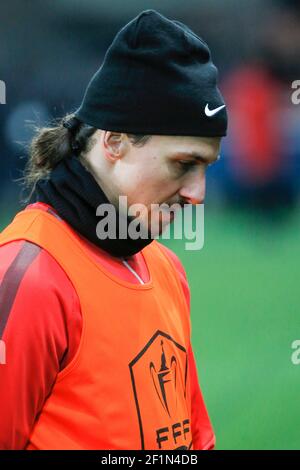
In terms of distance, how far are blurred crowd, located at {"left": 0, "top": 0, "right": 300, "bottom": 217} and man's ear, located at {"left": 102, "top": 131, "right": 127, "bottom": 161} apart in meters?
3.20

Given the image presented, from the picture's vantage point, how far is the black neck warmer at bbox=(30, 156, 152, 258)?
1.28 meters

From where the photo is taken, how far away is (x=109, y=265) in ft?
4.32

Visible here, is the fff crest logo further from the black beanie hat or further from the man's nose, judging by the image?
the black beanie hat

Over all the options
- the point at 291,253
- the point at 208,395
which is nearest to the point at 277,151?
the point at 291,253

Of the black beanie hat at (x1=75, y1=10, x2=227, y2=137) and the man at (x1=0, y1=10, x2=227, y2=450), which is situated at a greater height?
the black beanie hat at (x1=75, y1=10, x2=227, y2=137)

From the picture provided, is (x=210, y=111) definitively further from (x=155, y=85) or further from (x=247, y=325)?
(x=247, y=325)

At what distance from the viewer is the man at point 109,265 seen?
1.14 metres

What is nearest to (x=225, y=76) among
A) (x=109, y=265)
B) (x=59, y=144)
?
(x=59, y=144)

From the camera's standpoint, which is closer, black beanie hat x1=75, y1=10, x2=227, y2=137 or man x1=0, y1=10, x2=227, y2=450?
man x1=0, y1=10, x2=227, y2=450

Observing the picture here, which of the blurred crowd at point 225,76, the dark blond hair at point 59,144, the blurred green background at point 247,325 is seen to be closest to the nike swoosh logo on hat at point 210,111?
the dark blond hair at point 59,144

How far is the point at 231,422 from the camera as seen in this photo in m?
3.24

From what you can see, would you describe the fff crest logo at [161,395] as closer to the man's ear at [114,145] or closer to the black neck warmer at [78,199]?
the black neck warmer at [78,199]

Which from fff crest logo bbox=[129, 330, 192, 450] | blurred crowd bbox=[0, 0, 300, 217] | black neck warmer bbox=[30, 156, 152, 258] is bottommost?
fff crest logo bbox=[129, 330, 192, 450]

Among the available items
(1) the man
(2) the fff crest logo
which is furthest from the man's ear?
(2) the fff crest logo
